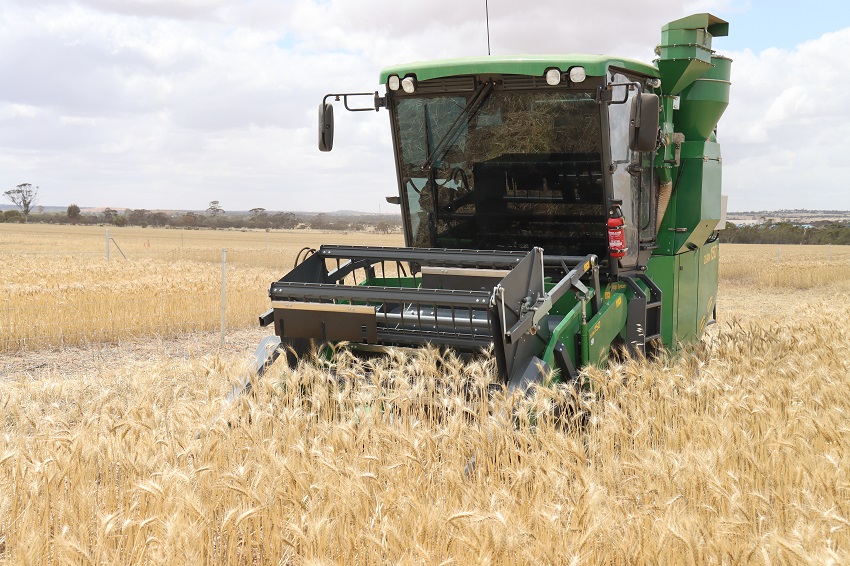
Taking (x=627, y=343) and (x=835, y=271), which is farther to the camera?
(x=835, y=271)

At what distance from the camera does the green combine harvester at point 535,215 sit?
4996 mm

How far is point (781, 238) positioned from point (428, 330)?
168ft

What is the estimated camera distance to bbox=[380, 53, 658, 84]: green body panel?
541 centimetres

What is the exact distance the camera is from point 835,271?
2203 centimetres

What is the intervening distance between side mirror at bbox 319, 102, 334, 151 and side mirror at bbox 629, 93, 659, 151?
239 centimetres

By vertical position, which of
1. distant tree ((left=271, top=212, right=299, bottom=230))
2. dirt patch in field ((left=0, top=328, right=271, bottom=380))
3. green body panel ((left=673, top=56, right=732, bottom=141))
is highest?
green body panel ((left=673, top=56, right=732, bottom=141))

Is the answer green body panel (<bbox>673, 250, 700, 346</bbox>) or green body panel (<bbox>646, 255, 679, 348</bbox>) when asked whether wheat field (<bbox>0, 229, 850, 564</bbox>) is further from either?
green body panel (<bbox>673, 250, 700, 346</bbox>)

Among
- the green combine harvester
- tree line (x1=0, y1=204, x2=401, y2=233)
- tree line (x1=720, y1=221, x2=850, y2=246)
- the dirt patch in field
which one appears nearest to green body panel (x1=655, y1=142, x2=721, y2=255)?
the green combine harvester

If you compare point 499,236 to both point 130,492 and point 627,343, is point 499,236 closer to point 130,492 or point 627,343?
point 627,343

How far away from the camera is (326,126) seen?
625 cm

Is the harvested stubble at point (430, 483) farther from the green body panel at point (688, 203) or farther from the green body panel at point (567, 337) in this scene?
the green body panel at point (688, 203)

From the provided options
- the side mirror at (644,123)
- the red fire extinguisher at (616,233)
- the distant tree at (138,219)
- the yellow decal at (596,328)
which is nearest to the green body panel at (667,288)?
the red fire extinguisher at (616,233)

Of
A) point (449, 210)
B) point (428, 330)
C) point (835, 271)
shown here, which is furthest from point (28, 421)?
point (835, 271)

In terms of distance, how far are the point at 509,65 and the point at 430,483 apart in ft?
10.7
